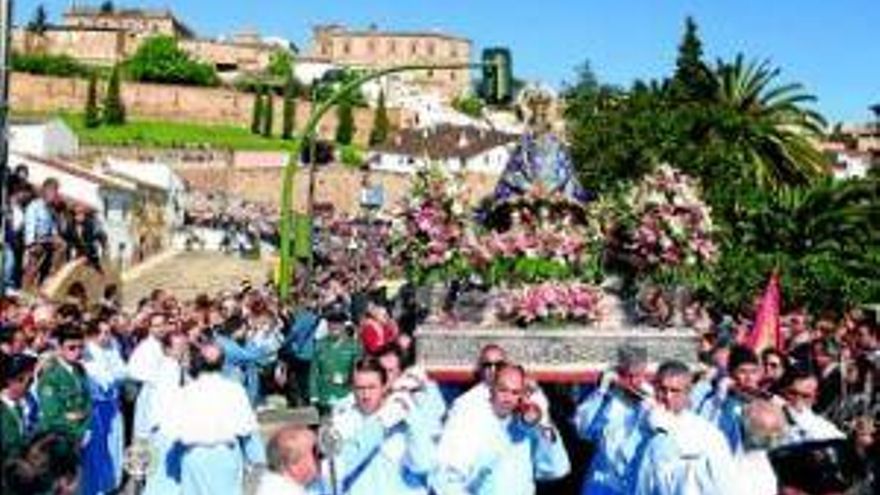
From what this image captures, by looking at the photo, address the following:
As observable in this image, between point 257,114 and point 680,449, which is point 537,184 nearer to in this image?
point 680,449

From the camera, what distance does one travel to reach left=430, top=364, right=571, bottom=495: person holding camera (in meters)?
11.2

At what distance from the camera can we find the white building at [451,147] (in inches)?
4852

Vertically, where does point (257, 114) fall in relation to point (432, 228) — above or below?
above

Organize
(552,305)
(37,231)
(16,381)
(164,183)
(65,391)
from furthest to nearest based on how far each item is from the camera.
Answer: (164,183)
(37,231)
(552,305)
(65,391)
(16,381)

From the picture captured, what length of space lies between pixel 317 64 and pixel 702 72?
385 feet

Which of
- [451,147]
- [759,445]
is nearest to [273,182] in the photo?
[451,147]

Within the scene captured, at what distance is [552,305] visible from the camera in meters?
16.5

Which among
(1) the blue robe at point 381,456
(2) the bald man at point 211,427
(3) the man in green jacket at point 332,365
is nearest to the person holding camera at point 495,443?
(1) the blue robe at point 381,456

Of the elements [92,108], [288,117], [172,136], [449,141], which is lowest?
[172,136]

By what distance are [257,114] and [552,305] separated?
4946 inches

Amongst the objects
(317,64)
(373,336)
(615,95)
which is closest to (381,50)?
(317,64)

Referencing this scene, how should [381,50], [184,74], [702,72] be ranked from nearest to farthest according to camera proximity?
1. [702,72]
2. [184,74]
3. [381,50]

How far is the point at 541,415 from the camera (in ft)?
39.1

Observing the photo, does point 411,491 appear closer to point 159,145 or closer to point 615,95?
point 615,95
